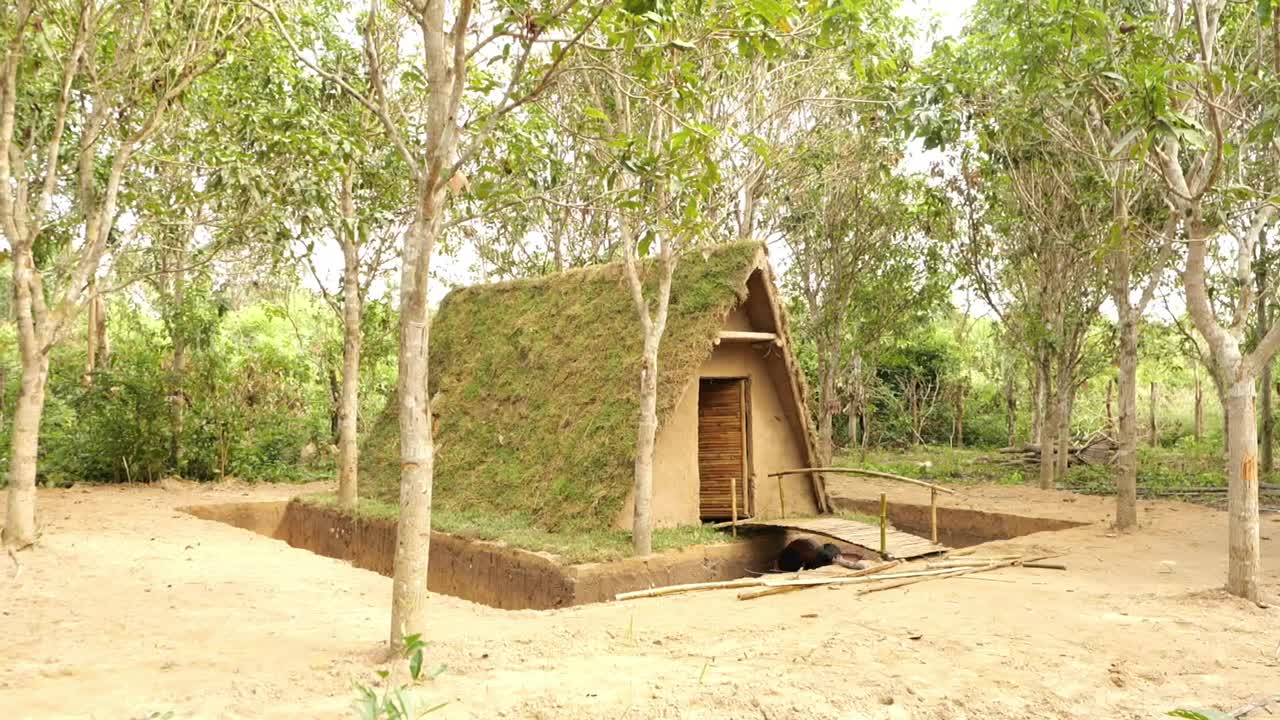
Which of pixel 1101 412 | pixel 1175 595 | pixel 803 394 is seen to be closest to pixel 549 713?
pixel 1175 595

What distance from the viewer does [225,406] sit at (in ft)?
49.3

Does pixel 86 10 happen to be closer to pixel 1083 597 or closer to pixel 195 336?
pixel 195 336

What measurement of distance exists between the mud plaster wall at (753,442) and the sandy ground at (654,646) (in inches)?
97.0

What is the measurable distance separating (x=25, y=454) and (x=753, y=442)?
732cm

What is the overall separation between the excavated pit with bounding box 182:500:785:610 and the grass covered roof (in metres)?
0.80

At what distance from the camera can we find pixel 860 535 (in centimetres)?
882

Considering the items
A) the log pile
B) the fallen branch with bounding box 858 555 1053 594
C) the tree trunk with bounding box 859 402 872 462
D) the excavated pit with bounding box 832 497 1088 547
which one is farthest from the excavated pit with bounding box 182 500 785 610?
the log pile

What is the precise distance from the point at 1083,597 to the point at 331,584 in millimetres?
6120

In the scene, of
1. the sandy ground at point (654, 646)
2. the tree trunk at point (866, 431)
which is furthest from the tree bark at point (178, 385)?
the tree trunk at point (866, 431)

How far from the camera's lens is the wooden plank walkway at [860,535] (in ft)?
27.9

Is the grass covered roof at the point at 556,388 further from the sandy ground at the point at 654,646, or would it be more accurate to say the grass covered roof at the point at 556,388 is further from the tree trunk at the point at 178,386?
the tree trunk at the point at 178,386

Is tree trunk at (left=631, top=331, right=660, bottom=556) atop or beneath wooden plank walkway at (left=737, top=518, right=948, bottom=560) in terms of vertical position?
Result: atop

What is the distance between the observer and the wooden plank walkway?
27.9 ft

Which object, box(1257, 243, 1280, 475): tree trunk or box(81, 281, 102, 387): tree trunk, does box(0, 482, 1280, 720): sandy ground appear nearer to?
box(81, 281, 102, 387): tree trunk
